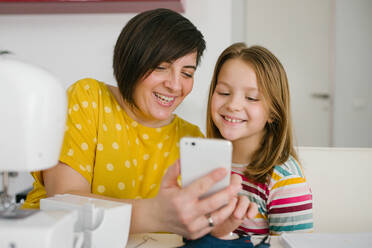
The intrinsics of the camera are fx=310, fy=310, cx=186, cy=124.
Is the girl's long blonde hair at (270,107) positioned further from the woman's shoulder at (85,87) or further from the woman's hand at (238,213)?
the woman's shoulder at (85,87)

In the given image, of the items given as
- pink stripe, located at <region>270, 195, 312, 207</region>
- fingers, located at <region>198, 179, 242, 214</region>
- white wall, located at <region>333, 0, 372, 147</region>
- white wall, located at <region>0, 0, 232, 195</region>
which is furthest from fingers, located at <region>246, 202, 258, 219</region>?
white wall, located at <region>333, 0, 372, 147</region>

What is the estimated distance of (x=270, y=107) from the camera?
44.9 inches

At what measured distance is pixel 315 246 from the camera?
0.76m

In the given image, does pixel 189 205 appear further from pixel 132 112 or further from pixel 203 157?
pixel 132 112

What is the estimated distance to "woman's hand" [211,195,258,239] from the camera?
2.50ft

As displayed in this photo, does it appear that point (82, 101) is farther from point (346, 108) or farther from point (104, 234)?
point (346, 108)

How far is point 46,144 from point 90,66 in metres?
1.83

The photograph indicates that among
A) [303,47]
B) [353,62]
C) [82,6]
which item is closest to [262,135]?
[82,6]

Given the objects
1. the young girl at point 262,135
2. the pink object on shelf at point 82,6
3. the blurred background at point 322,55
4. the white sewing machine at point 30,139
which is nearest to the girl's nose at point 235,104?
the young girl at point 262,135

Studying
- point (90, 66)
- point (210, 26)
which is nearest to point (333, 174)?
point (210, 26)

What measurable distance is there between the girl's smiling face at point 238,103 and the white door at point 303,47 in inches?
76.5

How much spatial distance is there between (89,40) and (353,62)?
2568 mm

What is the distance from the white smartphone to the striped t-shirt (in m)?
0.34

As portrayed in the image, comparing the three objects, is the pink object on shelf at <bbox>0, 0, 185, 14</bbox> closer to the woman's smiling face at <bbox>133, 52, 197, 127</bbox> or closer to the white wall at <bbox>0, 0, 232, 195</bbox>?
the white wall at <bbox>0, 0, 232, 195</bbox>
